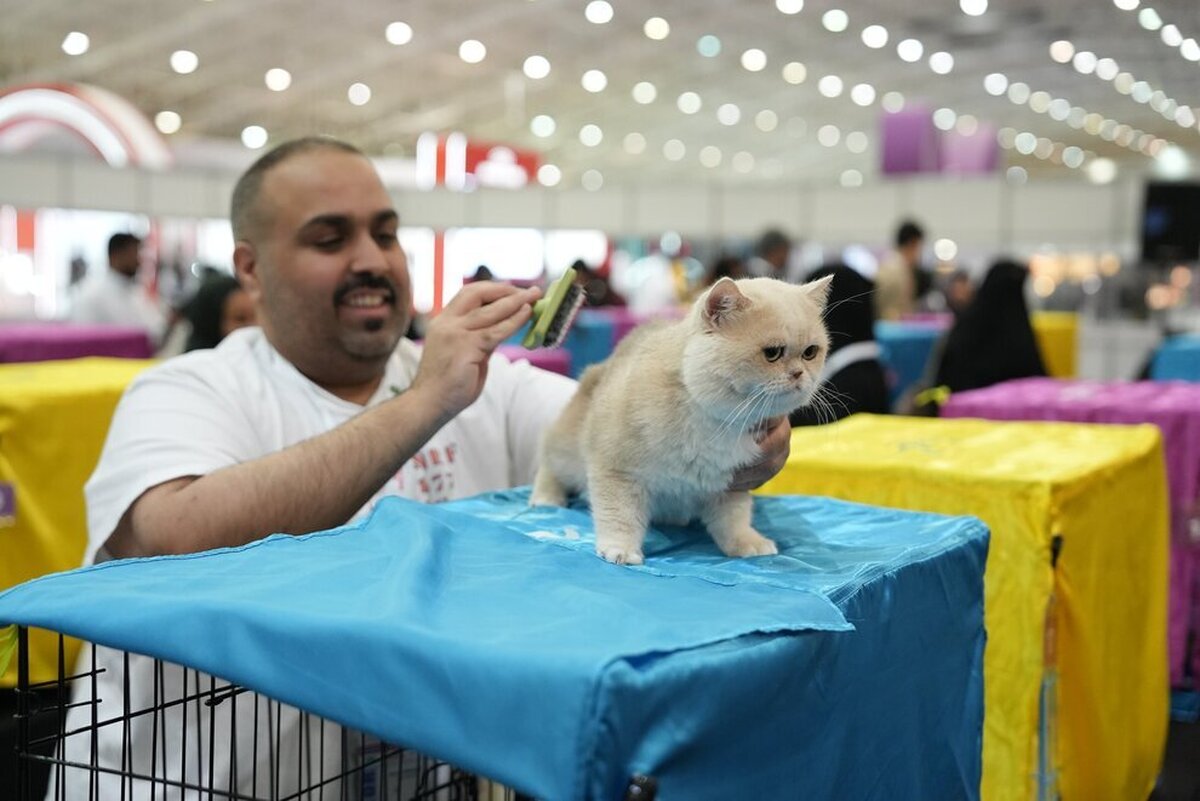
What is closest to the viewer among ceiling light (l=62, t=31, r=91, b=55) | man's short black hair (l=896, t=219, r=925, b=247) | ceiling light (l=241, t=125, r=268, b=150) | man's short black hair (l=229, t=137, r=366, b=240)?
man's short black hair (l=229, t=137, r=366, b=240)

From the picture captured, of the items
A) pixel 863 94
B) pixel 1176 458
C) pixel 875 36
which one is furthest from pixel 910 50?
pixel 1176 458

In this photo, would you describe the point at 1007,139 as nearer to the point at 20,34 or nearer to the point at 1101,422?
the point at 20,34

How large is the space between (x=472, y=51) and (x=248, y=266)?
1662 cm

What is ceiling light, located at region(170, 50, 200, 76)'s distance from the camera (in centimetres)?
1756

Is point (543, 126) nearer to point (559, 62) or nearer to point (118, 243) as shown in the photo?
point (559, 62)

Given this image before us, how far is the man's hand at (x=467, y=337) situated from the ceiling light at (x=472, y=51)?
53.6 feet

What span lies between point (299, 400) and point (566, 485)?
659 millimetres

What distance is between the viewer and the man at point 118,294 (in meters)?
7.89

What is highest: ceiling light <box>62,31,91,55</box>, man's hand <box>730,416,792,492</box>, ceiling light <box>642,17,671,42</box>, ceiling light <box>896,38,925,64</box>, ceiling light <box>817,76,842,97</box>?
ceiling light <box>642,17,671,42</box>

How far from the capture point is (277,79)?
63.9 ft

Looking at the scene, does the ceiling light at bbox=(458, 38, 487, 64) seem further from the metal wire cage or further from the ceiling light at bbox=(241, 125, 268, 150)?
the metal wire cage

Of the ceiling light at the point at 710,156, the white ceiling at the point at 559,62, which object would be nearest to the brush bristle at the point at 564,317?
the white ceiling at the point at 559,62

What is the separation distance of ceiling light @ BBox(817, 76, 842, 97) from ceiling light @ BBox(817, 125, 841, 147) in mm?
4005

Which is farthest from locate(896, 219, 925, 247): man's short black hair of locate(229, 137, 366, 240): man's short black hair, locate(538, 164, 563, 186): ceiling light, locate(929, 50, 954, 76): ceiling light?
locate(538, 164, 563, 186): ceiling light
